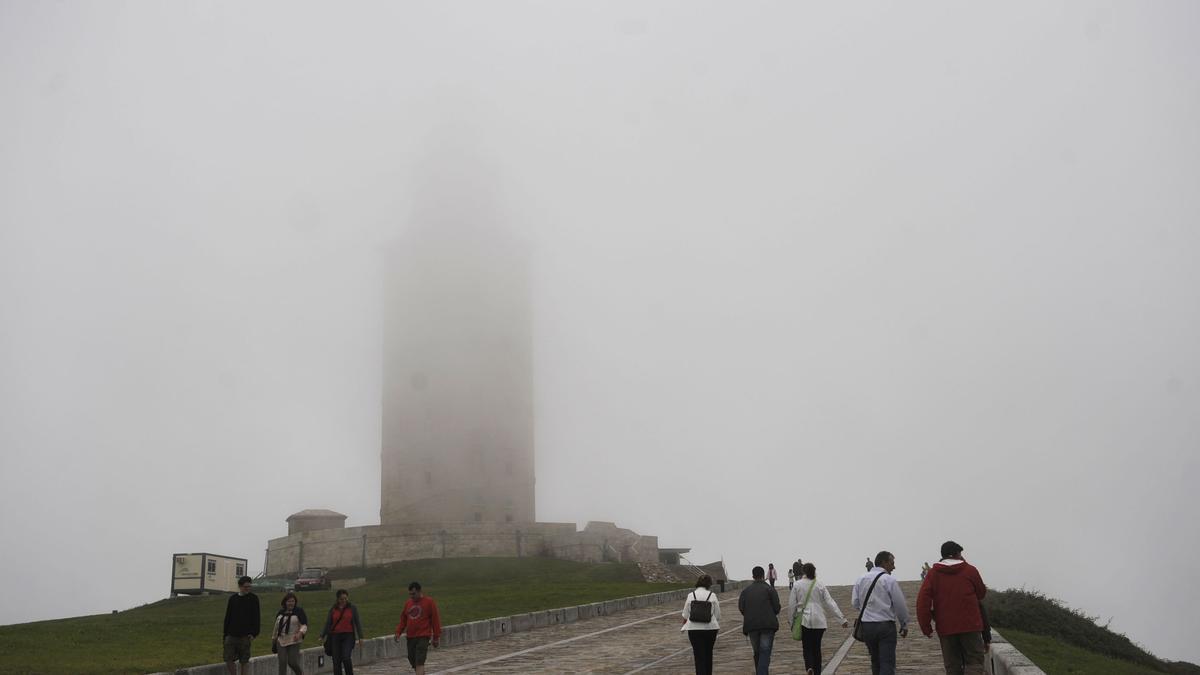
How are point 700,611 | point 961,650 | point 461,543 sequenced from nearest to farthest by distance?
1. point 961,650
2. point 700,611
3. point 461,543

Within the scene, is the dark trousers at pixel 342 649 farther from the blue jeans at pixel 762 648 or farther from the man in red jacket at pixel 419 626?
the blue jeans at pixel 762 648

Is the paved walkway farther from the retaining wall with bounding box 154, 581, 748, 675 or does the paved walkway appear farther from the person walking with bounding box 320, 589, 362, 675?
the person walking with bounding box 320, 589, 362, 675

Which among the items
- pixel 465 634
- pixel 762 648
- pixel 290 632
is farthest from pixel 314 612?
pixel 762 648

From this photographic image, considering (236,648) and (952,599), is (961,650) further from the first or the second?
(236,648)

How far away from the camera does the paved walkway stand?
54.4 ft

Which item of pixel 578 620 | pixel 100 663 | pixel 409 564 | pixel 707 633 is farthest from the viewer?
pixel 409 564

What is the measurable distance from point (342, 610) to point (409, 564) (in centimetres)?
4305

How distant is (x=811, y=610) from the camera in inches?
529

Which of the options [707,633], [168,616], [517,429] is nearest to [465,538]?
[517,429]

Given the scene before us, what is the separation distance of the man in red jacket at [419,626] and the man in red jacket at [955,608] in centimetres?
709

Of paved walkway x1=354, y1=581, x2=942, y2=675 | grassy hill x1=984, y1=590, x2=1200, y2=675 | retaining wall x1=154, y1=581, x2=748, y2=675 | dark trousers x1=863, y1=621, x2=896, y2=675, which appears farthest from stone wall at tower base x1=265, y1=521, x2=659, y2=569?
dark trousers x1=863, y1=621, x2=896, y2=675

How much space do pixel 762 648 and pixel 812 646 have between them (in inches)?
36.9

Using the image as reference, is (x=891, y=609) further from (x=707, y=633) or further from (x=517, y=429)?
(x=517, y=429)

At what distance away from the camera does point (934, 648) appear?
18.8 metres
